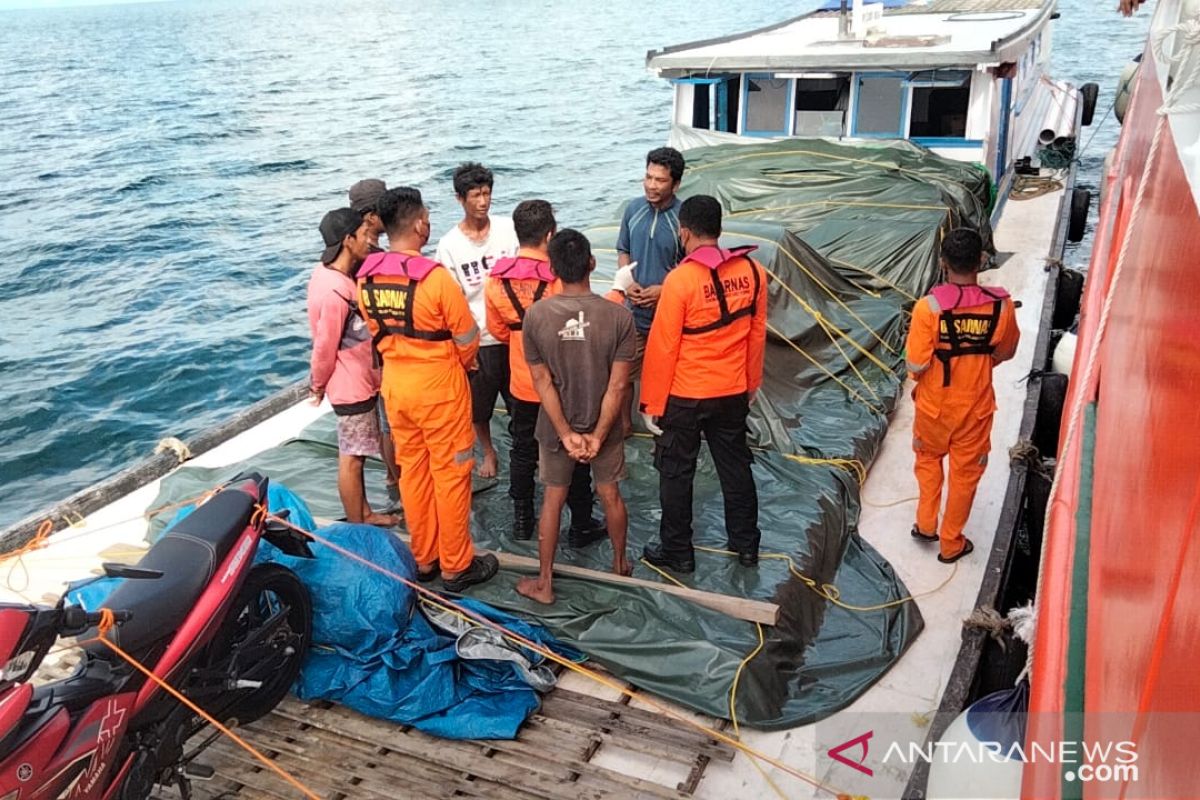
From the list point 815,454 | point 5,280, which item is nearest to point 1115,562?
point 815,454

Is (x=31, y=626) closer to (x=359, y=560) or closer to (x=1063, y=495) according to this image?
(x=359, y=560)

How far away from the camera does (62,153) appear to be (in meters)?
26.6

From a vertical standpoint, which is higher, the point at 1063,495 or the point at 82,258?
the point at 1063,495

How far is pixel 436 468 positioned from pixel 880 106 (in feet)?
25.5

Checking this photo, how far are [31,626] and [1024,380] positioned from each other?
6.34 m

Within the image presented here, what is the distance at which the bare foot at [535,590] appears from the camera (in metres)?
4.30

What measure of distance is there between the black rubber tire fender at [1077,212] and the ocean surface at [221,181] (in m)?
2.07

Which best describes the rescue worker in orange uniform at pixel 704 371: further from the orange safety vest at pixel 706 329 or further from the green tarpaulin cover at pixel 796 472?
the green tarpaulin cover at pixel 796 472

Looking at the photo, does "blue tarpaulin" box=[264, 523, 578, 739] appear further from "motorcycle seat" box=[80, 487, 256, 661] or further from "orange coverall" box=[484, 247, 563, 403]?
"orange coverall" box=[484, 247, 563, 403]

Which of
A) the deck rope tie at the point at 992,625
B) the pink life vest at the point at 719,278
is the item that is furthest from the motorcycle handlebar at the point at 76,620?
the deck rope tie at the point at 992,625

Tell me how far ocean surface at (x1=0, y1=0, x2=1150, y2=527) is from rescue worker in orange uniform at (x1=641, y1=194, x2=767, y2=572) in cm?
715

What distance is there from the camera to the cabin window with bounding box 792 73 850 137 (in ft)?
32.1

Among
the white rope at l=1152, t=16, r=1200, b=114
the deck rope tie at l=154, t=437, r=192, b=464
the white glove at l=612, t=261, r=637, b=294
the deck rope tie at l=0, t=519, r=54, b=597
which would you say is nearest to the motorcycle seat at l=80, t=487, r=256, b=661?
the deck rope tie at l=0, t=519, r=54, b=597

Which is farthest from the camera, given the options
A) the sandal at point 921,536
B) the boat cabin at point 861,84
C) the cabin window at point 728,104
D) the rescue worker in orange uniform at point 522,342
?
the cabin window at point 728,104
